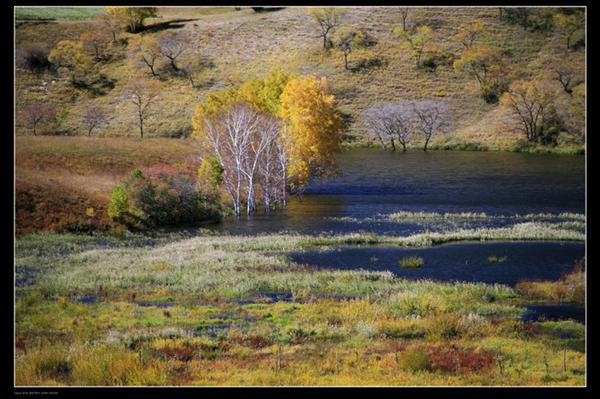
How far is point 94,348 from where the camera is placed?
58.7 ft

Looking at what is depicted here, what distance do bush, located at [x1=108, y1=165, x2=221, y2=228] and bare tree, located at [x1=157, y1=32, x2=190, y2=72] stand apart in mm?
A: 5848

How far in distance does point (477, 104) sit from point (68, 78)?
18.8 m

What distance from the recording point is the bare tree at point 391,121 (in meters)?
31.8

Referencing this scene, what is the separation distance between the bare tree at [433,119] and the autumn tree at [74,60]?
1585cm

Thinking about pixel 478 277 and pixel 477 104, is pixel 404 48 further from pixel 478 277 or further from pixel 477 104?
pixel 478 277

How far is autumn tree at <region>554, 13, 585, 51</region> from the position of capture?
79.3ft

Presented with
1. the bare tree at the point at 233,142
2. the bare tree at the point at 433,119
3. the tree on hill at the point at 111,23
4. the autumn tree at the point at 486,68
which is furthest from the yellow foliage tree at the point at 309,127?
the tree on hill at the point at 111,23

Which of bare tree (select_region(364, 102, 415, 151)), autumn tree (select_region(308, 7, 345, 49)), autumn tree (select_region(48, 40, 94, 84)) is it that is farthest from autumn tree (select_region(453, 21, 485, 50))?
autumn tree (select_region(48, 40, 94, 84))

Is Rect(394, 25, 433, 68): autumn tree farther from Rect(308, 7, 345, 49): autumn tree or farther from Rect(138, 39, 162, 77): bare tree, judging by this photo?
Rect(138, 39, 162, 77): bare tree

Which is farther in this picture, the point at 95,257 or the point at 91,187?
the point at 91,187

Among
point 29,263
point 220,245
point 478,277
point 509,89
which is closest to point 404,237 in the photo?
point 478,277

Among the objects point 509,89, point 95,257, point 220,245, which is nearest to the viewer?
point 95,257

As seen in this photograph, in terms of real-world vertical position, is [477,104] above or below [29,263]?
above

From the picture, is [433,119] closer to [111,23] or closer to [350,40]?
[350,40]
